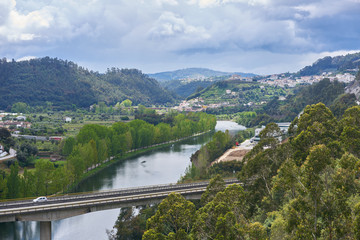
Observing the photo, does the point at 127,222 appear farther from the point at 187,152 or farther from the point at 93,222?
the point at 187,152

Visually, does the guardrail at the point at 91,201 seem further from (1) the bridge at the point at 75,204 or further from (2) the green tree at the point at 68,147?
(2) the green tree at the point at 68,147

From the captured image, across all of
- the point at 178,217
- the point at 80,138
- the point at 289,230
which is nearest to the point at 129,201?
the point at 178,217

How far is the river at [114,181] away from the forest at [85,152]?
264cm

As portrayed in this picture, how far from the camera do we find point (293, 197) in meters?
20.8

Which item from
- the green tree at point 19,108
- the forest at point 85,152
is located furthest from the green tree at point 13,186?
the green tree at point 19,108

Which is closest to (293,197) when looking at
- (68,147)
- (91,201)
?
(91,201)

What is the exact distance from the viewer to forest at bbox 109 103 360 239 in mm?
15820

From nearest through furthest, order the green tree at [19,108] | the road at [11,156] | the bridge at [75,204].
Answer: the bridge at [75,204] < the road at [11,156] < the green tree at [19,108]

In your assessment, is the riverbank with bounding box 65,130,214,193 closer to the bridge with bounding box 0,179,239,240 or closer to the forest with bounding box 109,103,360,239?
the bridge with bounding box 0,179,239,240

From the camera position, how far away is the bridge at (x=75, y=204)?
29219mm

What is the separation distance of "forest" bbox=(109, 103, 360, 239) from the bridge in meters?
8.30

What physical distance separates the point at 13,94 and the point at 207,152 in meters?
132

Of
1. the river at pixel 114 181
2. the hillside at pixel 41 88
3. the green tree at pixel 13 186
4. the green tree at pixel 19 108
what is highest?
the hillside at pixel 41 88

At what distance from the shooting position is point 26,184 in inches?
1567
